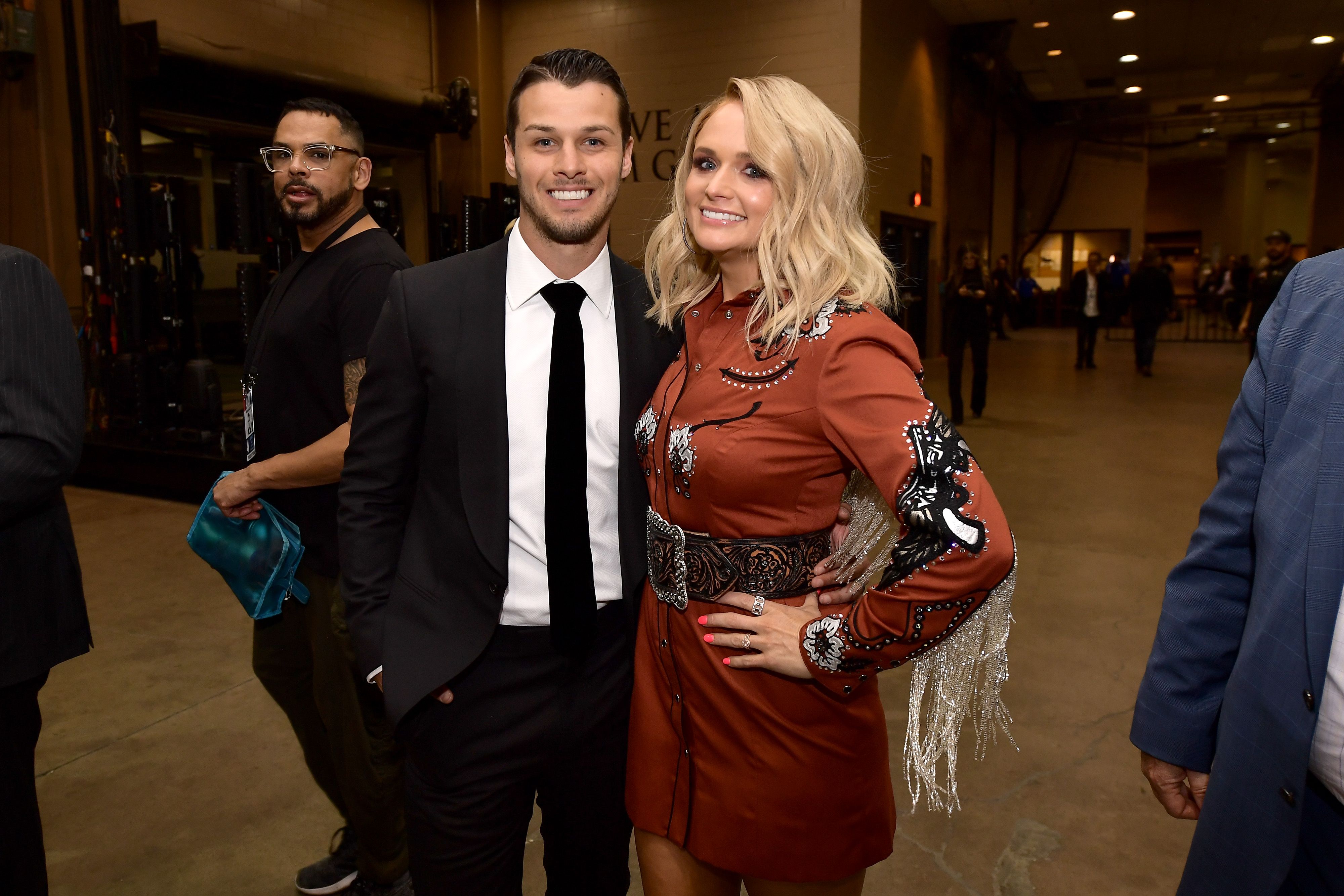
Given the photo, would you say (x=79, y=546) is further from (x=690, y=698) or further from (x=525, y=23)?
(x=525, y=23)

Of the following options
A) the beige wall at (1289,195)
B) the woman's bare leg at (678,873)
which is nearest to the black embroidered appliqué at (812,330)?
the woman's bare leg at (678,873)

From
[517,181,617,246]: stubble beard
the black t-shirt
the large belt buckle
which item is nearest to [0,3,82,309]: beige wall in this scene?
the black t-shirt

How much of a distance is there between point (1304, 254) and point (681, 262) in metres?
26.0

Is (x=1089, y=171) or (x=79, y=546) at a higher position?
(x=1089, y=171)

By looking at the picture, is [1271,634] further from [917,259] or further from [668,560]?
[917,259]

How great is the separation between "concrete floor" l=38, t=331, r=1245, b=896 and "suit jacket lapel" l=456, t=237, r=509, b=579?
1.27 meters

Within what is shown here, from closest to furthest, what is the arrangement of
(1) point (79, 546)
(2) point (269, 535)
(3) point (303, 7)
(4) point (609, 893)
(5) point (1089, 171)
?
(4) point (609, 893) < (2) point (269, 535) < (1) point (79, 546) < (3) point (303, 7) < (5) point (1089, 171)

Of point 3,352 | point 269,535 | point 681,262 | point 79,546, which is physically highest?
point 681,262

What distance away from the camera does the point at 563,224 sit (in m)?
1.50

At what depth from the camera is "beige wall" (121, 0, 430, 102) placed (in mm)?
7301

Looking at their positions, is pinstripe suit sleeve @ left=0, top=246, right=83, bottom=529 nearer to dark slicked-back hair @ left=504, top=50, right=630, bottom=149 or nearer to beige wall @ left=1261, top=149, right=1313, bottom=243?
dark slicked-back hair @ left=504, top=50, right=630, bottom=149

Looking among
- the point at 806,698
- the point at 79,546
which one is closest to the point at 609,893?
the point at 806,698

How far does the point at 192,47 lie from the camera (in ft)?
23.4

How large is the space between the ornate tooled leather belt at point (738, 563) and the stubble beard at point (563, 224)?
494mm
